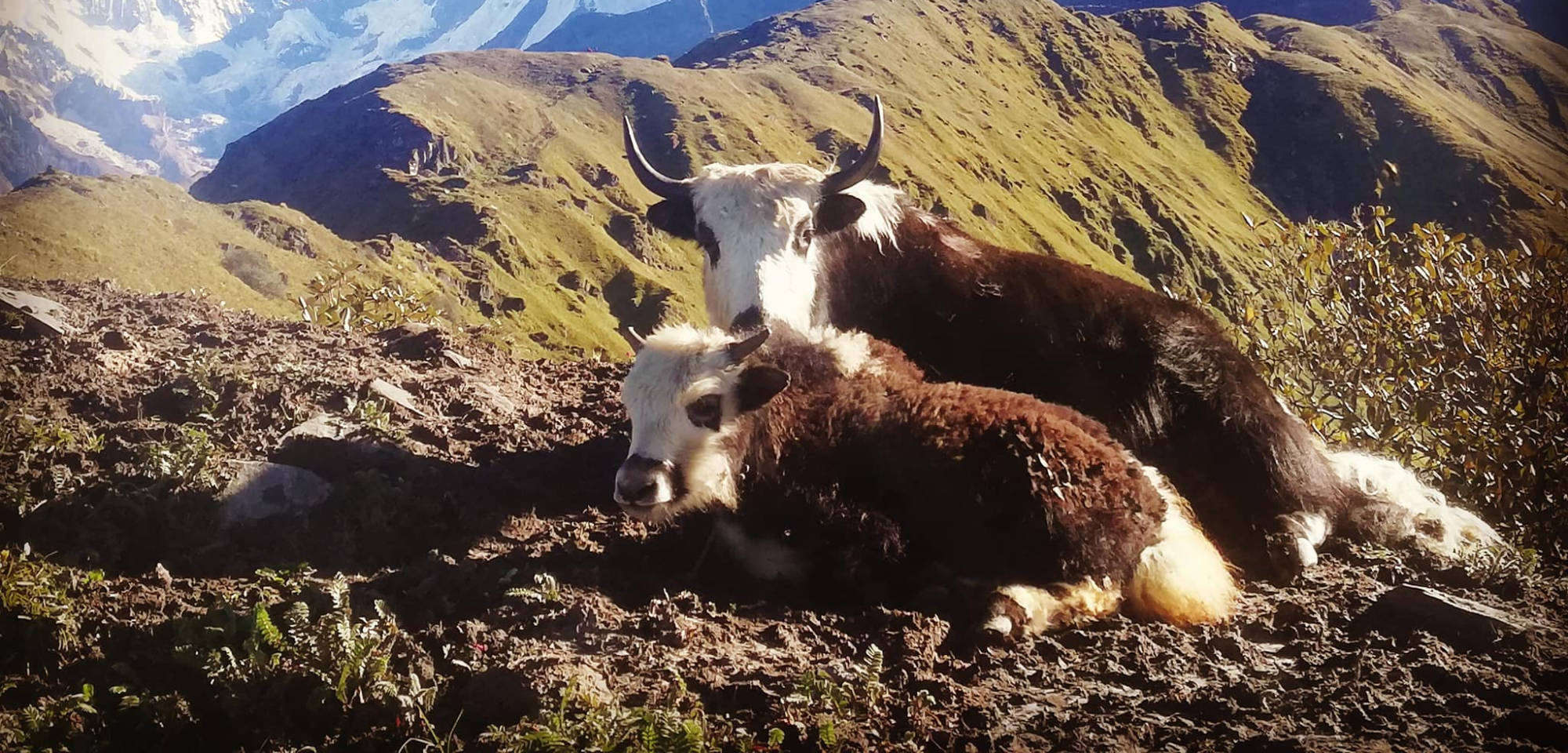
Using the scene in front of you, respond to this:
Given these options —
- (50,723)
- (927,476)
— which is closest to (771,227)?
(927,476)

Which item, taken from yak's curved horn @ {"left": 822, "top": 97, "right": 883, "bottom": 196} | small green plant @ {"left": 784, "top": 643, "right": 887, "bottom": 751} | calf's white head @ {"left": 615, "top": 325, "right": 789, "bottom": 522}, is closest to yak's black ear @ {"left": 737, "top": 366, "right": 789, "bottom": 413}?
calf's white head @ {"left": 615, "top": 325, "right": 789, "bottom": 522}

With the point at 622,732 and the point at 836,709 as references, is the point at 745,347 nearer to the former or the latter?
the point at 836,709

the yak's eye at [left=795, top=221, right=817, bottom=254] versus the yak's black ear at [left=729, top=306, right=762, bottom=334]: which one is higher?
the yak's eye at [left=795, top=221, right=817, bottom=254]

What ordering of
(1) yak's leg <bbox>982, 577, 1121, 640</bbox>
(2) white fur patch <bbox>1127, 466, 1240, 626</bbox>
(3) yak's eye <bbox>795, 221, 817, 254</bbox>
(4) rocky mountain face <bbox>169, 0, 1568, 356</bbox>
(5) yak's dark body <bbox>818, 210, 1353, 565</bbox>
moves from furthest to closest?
(4) rocky mountain face <bbox>169, 0, 1568, 356</bbox>, (3) yak's eye <bbox>795, 221, 817, 254</bbox>, (5) yak's dark body <bbox>818, 210, 1353, 565</bbox>, (2) white fur patch <bbox>1127, 466, 1240, 626</bbox>, (1) yak's leg <bbox>982, 577, 1121, 640</bbox>

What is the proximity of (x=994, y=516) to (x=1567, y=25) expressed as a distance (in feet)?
11.0

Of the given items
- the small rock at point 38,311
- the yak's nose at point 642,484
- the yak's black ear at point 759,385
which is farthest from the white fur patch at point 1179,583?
the small rock at point 38,311

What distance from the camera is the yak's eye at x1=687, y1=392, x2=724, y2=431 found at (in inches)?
199

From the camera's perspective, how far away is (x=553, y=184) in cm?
6456

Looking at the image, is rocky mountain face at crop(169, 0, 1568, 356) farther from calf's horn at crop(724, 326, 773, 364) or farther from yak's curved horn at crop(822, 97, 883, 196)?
calf's horn at crop(724, 326, 773, 364)

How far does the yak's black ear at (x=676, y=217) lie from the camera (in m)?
7.64

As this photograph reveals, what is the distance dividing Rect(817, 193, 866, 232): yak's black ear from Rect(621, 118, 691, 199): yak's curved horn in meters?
1.22

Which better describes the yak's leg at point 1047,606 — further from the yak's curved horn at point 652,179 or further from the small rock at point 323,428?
the yak's curved horn at point 652,179

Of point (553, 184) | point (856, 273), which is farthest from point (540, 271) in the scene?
point (856, 273)

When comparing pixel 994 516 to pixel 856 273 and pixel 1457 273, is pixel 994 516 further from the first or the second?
pixel 1457 273
